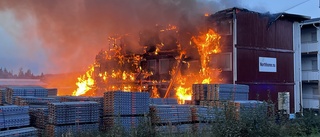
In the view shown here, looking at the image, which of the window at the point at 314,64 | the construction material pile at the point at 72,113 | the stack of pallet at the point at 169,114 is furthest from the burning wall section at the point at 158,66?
the construction material pile at the point at 72,113

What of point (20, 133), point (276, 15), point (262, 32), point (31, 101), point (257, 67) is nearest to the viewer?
point (20, 133)

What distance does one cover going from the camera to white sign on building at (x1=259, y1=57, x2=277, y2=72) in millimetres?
26156

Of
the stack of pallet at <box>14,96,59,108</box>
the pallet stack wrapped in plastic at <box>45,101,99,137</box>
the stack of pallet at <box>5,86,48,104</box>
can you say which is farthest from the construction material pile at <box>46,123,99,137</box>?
the stack of pallet at <box>5,86,48,104</box>

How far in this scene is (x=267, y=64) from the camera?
2656 cm

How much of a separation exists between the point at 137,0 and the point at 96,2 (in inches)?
105

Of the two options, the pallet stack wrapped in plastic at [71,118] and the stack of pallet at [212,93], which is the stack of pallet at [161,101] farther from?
the pallet stack wrapped in plastic at [71,118]

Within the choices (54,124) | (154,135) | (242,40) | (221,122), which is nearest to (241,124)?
(221,122)

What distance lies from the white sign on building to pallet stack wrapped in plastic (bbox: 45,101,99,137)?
14865 millimetres

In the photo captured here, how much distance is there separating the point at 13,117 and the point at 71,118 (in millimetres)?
1891

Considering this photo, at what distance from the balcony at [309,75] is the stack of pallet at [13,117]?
23815 mm

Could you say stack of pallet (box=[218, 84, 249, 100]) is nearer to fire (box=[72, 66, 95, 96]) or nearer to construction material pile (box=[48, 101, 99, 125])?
construction material pile (box=[48, 101, 99, 125])

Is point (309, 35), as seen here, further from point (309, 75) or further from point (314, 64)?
point (309, 75)

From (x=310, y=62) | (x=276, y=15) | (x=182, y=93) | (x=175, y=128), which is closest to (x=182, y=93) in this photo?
(x=182, y=93)

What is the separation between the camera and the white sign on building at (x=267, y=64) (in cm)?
2616
